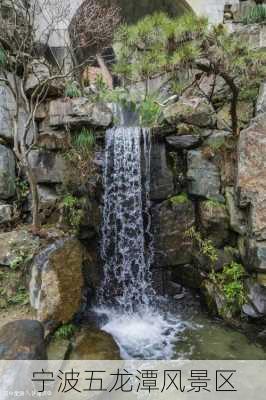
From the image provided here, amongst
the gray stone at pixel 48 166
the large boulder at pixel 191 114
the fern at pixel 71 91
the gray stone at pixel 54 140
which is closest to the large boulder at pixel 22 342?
the gray stone at pixel 48 166

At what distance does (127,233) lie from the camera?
5.96 meters

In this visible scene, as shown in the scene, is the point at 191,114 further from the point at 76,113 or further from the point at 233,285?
the point at 233,285

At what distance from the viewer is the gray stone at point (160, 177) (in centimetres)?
596

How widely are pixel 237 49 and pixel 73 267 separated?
15.2ft

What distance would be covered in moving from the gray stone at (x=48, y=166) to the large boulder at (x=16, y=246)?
4.16ft

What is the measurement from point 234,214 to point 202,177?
2.90ft

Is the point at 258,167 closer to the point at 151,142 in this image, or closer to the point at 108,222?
the point at 151,142

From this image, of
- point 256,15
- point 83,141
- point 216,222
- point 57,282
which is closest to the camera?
point 57,282

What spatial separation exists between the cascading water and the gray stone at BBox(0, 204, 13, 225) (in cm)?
170

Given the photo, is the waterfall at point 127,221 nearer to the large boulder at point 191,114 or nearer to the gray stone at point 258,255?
the large boulder at point 191,114

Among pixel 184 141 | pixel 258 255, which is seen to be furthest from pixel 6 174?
pixel 258 255

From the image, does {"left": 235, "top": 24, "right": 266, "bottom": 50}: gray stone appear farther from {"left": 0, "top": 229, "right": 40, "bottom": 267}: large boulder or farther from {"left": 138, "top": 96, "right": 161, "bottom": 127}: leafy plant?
{"left": 0, "top": 229, "right": 40, "bottom": 267}: large boulder

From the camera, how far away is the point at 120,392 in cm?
358

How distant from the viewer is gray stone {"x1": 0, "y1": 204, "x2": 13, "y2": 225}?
211 inches
